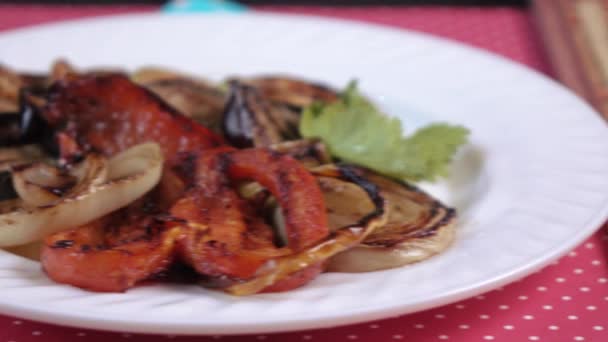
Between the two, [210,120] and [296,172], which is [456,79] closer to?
[210,120]

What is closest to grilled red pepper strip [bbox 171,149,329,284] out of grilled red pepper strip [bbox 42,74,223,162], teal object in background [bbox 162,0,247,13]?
grilled red pepper strip [bbox 42,74,223,162]

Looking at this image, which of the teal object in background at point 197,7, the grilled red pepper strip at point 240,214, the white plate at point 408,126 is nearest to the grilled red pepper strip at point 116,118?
the grilled red pepper strip at point 240,214

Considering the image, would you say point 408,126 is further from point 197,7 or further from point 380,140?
point 197,7

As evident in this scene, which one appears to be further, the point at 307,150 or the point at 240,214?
the point at 307,150

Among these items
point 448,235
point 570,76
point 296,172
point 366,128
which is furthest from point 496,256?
point 570,76

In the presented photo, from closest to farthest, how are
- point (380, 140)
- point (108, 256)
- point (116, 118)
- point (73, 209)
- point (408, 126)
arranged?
1. point (108, 256)
2. point (73, 209)
3. point (116, 118)
4. point (380, 140)
5. point (408, 126)

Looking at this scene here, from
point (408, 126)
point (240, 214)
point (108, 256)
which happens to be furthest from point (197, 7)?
point (108, 256)

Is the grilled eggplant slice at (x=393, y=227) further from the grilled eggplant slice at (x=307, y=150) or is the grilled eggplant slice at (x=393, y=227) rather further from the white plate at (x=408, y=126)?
the grilled eggplant slice at (x=307, y=150)
